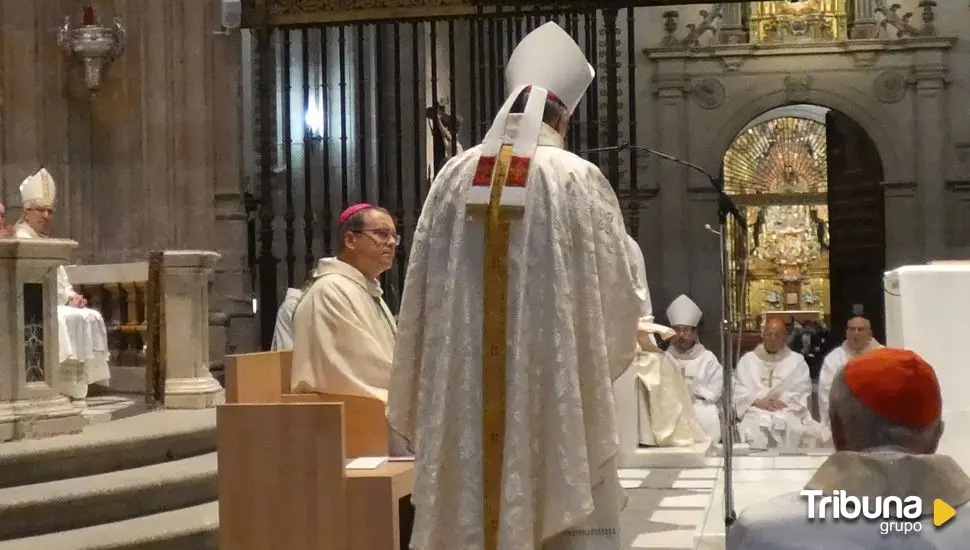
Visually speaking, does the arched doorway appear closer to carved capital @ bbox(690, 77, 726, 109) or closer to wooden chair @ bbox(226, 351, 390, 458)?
carved capital @ bbox(690, 77, 726, 109)

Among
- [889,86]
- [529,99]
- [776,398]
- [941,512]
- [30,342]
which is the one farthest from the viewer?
[889,86]

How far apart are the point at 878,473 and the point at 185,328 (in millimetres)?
Answer: 5819

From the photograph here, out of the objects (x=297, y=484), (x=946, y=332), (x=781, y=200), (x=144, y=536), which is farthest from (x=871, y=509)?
(x=781, y=200)

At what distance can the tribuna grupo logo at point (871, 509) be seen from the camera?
1.83m

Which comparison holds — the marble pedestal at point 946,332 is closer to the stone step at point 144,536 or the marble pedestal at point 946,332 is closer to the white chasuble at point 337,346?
the white chasuble at point 337,346

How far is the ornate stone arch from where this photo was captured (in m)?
14.9

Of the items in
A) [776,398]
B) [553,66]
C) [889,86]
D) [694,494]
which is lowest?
[694,494]

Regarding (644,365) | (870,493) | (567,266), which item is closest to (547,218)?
(567,266)

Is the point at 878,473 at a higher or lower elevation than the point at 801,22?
Answer: lower

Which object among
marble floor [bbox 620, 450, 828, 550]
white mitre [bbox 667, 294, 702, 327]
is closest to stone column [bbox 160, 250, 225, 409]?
marble floor [bbox 620, 450, 828, 550]

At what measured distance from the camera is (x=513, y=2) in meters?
8.09

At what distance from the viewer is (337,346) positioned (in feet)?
14.4

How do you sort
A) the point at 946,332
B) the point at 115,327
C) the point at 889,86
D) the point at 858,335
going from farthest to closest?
1. the point at 889,86
2. the point at 858,335
3. the point at 115,327
4. the point at 946,332

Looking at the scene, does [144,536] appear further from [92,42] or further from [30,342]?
[92,42]
